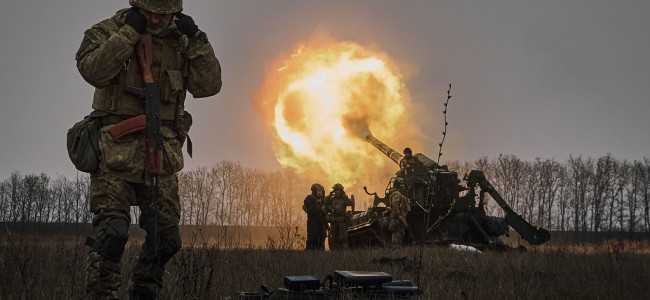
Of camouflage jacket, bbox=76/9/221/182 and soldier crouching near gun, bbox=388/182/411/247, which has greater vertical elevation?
camouflage jacket, bbox=76/9/221/182

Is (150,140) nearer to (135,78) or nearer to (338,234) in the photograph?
(135,78)

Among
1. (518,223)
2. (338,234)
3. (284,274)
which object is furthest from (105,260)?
(518,223)

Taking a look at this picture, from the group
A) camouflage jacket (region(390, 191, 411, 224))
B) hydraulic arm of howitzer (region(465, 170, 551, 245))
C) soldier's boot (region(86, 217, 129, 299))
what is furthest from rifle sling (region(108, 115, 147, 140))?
hydraulic arm of howitzer (region(465, 170, 551, 245))

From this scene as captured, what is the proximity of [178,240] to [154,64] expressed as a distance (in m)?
1.35

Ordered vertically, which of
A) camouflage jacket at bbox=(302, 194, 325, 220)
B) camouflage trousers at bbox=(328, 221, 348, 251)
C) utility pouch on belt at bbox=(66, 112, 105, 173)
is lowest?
camouflage trousers at bbox=(328, 221, 348, 251)

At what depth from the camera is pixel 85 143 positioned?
3664 millimetres

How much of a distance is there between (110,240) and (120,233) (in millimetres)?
76

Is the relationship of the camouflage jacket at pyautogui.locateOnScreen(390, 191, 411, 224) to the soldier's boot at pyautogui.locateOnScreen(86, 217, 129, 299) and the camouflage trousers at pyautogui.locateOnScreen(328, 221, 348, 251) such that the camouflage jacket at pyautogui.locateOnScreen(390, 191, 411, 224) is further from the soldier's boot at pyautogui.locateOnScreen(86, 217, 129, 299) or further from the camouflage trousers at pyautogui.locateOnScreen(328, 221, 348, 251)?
the soldier's boot at pyautogui.locateOnScreen(86, 217, 129, 299)

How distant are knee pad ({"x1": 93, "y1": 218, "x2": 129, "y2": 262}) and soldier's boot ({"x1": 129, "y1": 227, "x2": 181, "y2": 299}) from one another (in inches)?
13.1

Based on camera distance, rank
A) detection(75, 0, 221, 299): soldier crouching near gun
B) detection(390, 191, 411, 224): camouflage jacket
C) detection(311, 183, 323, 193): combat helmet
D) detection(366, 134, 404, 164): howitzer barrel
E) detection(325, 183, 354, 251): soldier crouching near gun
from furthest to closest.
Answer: detection(366, 134, 404, 164): howitzer barrel, detection(325, 183, 354, 251): soldier crouching near gun, detection(311, 183, 323, 193): combat helmet, detection(390, 191, 411, 224): camouflage jacket, detection(75, 0, 221, 299): soldier crouching near gun

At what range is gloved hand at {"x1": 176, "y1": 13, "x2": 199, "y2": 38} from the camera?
401 cm

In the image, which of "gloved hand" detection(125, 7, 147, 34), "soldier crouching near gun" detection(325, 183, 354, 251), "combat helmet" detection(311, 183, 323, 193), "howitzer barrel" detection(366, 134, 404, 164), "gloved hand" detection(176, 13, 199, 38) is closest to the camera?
"gloved hand" detection(125, 7, 147, 34)

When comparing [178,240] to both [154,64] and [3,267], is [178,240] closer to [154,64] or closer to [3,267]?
[154,64]

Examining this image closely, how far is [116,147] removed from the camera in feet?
12.0
